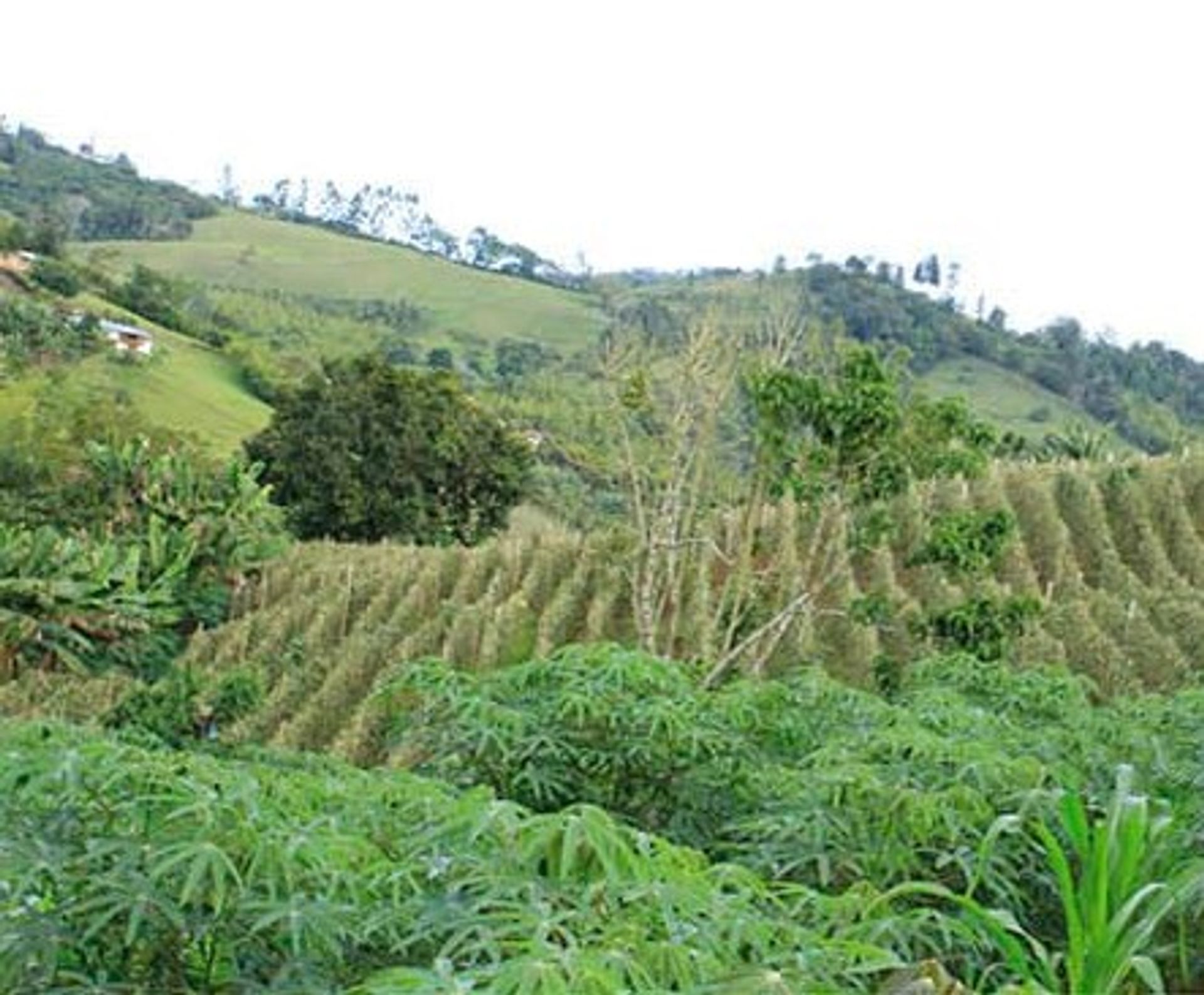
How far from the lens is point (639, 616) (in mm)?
8312

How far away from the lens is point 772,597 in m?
11.1

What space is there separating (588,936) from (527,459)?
745 inches

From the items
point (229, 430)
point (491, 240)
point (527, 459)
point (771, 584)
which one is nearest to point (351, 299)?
point (491, 240)

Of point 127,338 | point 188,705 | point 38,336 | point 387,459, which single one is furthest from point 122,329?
point 188,705

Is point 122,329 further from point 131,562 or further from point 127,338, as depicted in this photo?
point 131,562

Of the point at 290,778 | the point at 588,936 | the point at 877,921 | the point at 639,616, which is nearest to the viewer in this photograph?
the point at 588,936

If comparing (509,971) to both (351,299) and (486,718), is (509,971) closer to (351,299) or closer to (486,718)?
(486,718)

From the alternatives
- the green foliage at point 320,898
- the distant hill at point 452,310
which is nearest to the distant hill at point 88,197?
the distant hill at point 452,310

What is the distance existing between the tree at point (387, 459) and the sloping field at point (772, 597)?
4913 millimetres

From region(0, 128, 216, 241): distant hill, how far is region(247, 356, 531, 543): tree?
3227cm

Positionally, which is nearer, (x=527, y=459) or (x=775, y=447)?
(x=775, y=447)

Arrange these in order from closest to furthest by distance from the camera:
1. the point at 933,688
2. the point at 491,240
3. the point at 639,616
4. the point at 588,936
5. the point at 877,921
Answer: the point at 588,936, the point at 877,921, the point at 933,688, the point at 639,616, the point at 491,240

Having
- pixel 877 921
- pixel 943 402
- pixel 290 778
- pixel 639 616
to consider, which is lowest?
pixel 639 616

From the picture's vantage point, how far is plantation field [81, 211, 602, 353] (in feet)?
158
